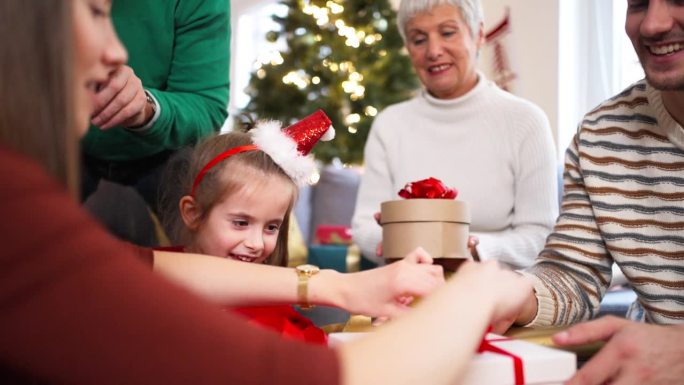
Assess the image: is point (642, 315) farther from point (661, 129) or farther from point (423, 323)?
point (423, 323)

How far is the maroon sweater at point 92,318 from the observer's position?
1.68 ft

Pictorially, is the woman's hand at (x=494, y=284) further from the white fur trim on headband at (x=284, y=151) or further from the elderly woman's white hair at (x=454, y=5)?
the elderly woman's white hair at (x=454, y=5)

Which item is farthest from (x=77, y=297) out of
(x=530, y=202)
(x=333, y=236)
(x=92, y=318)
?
(x=333, y=236)

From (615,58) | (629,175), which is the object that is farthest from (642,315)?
(615,58)

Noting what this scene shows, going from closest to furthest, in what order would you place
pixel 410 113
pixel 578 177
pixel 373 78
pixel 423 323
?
pixel 423 323 → pixel 578 177 → pixel 410 113 → pixel 373 78

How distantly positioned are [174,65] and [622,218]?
3.43 ft

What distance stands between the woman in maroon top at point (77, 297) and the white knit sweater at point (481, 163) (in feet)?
5.44

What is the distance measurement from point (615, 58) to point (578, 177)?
2986 millimetres

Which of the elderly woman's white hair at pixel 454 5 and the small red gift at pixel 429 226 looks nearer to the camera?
the small red gift at pixel 429 226

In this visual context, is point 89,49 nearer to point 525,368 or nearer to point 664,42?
point 525,368

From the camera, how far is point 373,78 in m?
4.84

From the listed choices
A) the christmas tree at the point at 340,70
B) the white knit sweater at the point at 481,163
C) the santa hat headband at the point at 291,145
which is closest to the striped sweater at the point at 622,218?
the santa hat headband at the point at 291,145

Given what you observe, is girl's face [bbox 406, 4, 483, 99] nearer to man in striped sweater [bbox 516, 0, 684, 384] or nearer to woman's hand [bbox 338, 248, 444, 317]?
man in striped sweater [bbox 516, 0, 684, 384]

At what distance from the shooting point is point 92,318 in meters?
0.53
